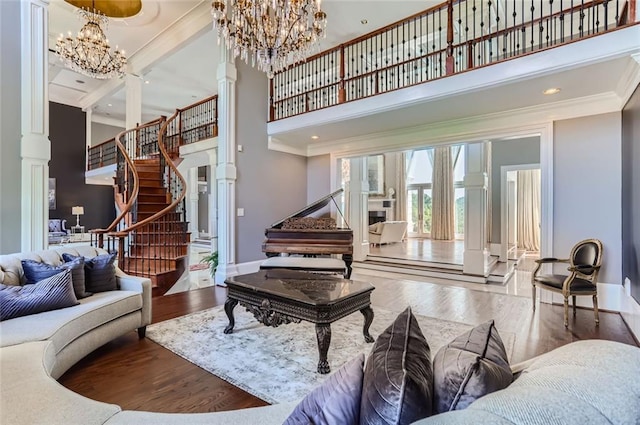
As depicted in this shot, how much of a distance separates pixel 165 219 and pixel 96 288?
3.00 metres

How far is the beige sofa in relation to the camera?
9.12 metres

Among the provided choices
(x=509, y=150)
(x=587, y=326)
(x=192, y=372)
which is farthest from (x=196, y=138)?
(x=587, y=326)

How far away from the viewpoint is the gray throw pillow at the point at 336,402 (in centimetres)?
79

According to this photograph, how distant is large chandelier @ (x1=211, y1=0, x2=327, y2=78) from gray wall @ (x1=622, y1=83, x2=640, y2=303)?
3553 mm

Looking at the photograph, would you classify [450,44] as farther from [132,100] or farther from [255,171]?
[132,100]

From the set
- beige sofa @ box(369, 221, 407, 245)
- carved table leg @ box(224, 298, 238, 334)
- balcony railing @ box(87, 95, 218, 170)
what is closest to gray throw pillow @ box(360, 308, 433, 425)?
carved table leg @ box(224, 298, 238, 334)

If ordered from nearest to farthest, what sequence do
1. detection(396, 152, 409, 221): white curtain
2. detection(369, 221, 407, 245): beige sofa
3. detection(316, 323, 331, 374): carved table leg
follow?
detection(316, 323, 331, 374): carved table leg, detection(369, 221, 407, 245): beige sofa, detection(396, 152, 409, 221): white curtain

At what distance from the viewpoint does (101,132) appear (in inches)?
487

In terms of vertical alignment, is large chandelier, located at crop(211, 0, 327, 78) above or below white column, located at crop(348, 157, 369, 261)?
above

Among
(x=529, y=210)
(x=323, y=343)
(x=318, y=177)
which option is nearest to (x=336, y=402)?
(x=323, y=343)

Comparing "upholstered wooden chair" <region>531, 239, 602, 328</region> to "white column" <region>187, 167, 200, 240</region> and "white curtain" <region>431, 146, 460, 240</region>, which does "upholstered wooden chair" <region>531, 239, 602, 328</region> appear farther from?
"white column" <region>187, 167, 200, 240</region>

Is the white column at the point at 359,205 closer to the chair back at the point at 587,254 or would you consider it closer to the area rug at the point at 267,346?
the area rug at the point at 267,346

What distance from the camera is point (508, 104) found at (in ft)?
14.2

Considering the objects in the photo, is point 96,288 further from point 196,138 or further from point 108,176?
point 108,176
